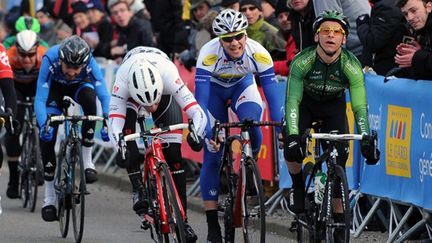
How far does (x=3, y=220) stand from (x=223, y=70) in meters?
3.76

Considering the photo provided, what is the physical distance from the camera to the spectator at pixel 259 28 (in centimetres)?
1455

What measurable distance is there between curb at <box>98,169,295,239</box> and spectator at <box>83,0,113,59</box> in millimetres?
2652

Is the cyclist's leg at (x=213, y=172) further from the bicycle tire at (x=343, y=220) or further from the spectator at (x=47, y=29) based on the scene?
the spectator at (x=47, y=29)

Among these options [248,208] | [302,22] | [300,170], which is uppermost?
[302,22]

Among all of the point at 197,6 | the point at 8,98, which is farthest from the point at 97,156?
the point at 8,98

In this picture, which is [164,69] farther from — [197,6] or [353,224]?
[197,6]

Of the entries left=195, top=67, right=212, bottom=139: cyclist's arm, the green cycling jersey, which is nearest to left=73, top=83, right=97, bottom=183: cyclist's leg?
left=195, top=67, right=212, bottom=139: cyclist's arm

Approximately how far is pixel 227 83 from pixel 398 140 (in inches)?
60.1

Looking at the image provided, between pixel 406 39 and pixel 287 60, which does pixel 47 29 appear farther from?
pixel 406 39

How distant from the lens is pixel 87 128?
1365cm

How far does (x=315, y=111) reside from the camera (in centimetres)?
1027

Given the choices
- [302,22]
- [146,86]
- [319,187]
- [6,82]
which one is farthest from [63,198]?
[319,187]

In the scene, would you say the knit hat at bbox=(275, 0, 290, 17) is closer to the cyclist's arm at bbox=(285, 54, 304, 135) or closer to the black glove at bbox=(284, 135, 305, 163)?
the cyclist's arm at bbox=(285, 54, 304, 135)

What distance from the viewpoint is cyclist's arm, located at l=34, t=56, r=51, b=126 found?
13.1 metres
